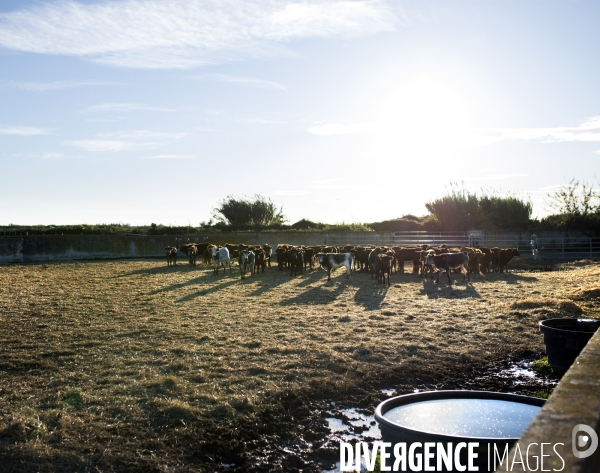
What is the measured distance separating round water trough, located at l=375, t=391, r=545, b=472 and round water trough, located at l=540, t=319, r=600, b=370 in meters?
2.81

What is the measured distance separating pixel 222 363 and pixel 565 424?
18.6ft

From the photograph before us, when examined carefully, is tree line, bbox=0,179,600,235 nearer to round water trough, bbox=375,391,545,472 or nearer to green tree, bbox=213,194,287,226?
green tree, bbox=213,194,287,226

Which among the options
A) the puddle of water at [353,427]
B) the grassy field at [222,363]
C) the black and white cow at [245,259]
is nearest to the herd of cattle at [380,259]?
the black and white cow at [245,259]

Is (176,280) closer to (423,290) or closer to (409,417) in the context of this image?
(423,290)

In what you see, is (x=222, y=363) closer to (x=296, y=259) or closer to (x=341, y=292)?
(x=341, y=292)

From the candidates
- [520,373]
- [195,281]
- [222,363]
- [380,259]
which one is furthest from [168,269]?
[520,373]

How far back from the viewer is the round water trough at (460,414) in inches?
150

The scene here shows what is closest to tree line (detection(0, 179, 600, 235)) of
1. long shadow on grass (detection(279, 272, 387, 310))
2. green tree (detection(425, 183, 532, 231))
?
green tree (detection(425, 183, 532, 231))

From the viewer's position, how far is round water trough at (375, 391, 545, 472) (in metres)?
3.81

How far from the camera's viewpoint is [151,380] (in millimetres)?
6598

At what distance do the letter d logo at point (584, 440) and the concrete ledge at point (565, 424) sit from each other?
0.05 feet

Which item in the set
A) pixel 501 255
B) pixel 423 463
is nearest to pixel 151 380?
pixel 423 463

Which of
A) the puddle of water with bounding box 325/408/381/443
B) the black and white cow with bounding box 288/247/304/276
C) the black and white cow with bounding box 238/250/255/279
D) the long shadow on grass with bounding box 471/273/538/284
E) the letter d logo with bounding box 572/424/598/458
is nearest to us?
the letter d logo with bounding box 572/424/598/458

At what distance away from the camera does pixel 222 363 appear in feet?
24.3
